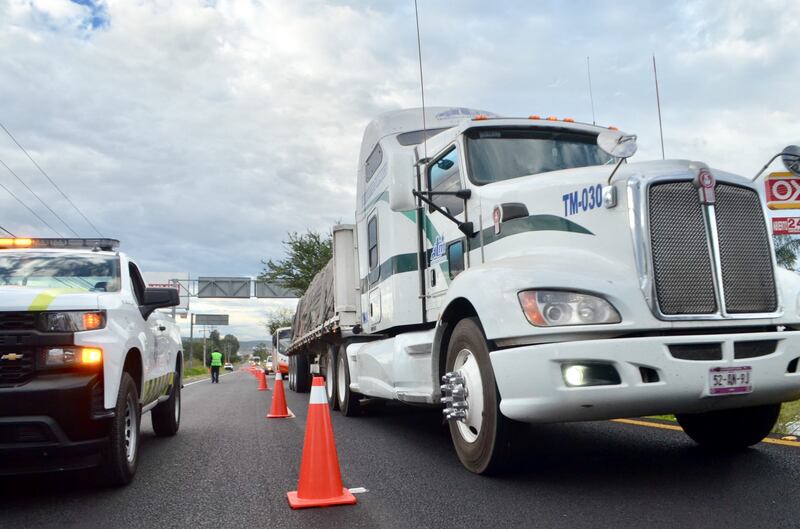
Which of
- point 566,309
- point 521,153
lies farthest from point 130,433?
point 521,153

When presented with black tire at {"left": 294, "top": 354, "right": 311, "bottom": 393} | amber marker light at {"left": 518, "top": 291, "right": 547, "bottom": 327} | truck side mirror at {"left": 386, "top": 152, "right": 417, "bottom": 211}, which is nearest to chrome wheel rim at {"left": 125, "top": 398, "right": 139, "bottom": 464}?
truck side mirror at {"left": 386, "top": 152, "right": 417, "bottom": 211}

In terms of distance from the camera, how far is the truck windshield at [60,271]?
5.89 meters

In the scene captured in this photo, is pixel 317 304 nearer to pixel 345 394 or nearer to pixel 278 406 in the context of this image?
pixel 278 406

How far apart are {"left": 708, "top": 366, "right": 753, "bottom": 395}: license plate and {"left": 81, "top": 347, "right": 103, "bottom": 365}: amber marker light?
12.4ft

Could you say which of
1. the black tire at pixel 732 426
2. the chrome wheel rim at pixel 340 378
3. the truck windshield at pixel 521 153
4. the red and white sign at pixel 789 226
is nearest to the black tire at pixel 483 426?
the truck windshield at pixel 521 153

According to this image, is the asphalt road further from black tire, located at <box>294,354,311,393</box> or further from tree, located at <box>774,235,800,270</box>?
tree, located at <box>774,235,800,270</box>

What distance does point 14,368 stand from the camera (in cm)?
459

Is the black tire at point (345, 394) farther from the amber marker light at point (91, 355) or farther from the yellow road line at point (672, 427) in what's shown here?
the amber marker light at point (91, 355)

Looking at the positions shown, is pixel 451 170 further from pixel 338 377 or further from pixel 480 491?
pixel 338 377

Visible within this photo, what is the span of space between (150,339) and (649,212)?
433cm

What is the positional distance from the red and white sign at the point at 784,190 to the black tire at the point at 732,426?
5236 millimetres

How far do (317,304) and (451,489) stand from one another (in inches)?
338

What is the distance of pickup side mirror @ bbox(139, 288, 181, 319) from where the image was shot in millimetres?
6355

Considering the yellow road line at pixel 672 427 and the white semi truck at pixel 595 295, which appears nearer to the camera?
the white semi truck at pixel 595 295
